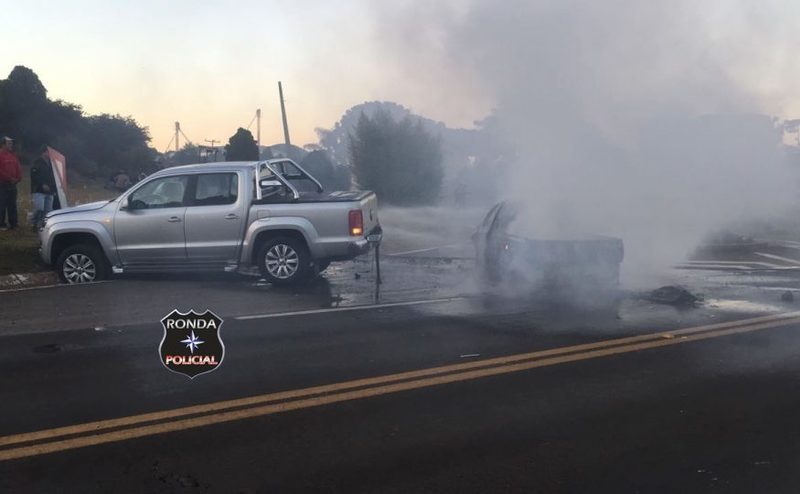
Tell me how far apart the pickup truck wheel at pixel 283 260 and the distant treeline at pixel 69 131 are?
22.5m

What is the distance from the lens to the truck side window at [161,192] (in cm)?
1093

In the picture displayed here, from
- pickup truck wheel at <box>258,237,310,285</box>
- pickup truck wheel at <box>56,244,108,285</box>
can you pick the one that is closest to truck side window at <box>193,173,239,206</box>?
pickup truck wheel at <box>258,237,310,285</box>

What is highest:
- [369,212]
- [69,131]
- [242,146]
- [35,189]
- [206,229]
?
[69,131]

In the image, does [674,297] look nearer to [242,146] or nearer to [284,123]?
[242,146]

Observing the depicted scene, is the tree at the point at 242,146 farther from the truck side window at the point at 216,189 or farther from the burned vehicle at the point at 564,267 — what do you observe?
the burned vehicle at the point at 564,267

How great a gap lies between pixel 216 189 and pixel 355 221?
2.12 meters

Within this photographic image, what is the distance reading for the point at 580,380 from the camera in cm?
595

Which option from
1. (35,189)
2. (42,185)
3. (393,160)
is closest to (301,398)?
(42,185)

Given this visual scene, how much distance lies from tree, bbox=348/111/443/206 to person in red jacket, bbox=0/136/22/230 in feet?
→ 61.7

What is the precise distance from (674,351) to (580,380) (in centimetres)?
143

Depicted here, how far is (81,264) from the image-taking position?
1102 centimetres

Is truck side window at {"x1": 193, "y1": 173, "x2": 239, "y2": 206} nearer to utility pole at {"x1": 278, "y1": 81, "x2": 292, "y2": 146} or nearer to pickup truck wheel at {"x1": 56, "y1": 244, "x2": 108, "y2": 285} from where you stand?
pickup truck wheel at {"x1": 56, "y1": 244, "x2": 108, "y2": 285}

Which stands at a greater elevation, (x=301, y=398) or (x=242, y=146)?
(x=242, y=146)

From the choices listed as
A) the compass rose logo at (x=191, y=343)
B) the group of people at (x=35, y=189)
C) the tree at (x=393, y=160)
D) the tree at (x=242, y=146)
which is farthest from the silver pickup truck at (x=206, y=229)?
the tree at (x=393, y=160)
